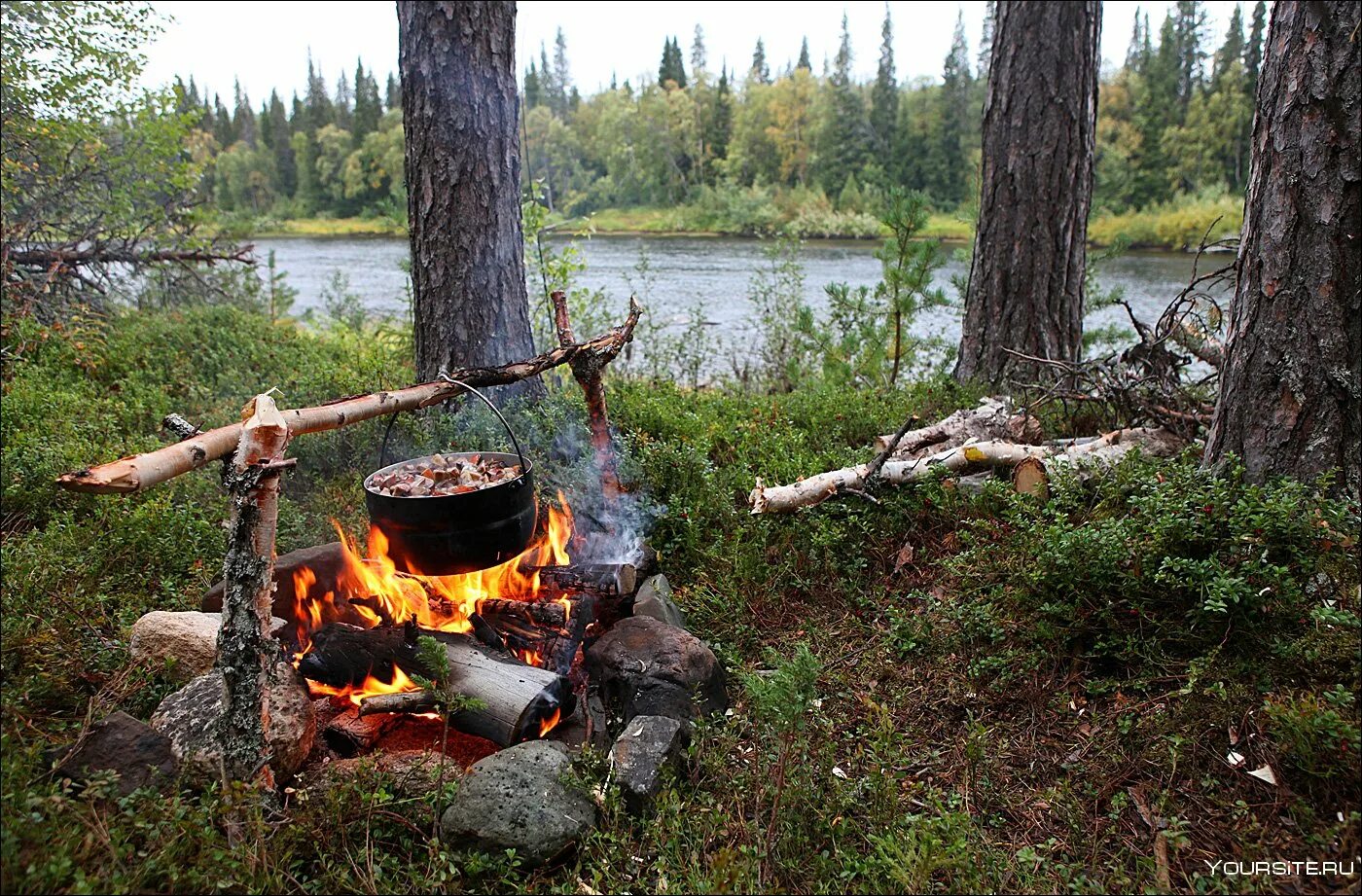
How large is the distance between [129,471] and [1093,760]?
3.26m

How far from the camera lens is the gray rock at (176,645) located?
3264 millimetres

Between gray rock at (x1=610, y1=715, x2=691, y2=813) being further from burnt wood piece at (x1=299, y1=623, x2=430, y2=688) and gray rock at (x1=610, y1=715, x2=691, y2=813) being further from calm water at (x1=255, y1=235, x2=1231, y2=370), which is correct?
calm water at (x1=255, y1=235, x2=1231, y2=370)

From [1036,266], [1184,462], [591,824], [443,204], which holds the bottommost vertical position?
[591,824]

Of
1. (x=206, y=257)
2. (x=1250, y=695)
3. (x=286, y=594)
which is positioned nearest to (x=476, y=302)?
(x=286, y=594)

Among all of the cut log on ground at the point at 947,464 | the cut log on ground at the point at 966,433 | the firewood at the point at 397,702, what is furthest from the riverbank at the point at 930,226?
the firewood at the point at 397,702

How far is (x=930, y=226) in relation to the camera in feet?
75.2

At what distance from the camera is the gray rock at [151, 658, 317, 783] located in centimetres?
273

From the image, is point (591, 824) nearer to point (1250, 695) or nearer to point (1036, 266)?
point (1250, 695)

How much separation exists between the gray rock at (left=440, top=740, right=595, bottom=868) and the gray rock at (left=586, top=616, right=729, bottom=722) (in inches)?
23.6

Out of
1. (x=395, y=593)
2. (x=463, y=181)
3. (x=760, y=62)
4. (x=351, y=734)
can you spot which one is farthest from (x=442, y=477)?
(x=760, y=62)

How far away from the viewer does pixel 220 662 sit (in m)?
2.65

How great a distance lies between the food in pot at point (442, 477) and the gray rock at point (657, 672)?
0.91m

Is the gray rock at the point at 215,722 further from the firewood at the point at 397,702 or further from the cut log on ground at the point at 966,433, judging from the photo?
the cut log on ground at the point at 966,433

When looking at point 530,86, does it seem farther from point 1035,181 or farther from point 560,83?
point 560,83
